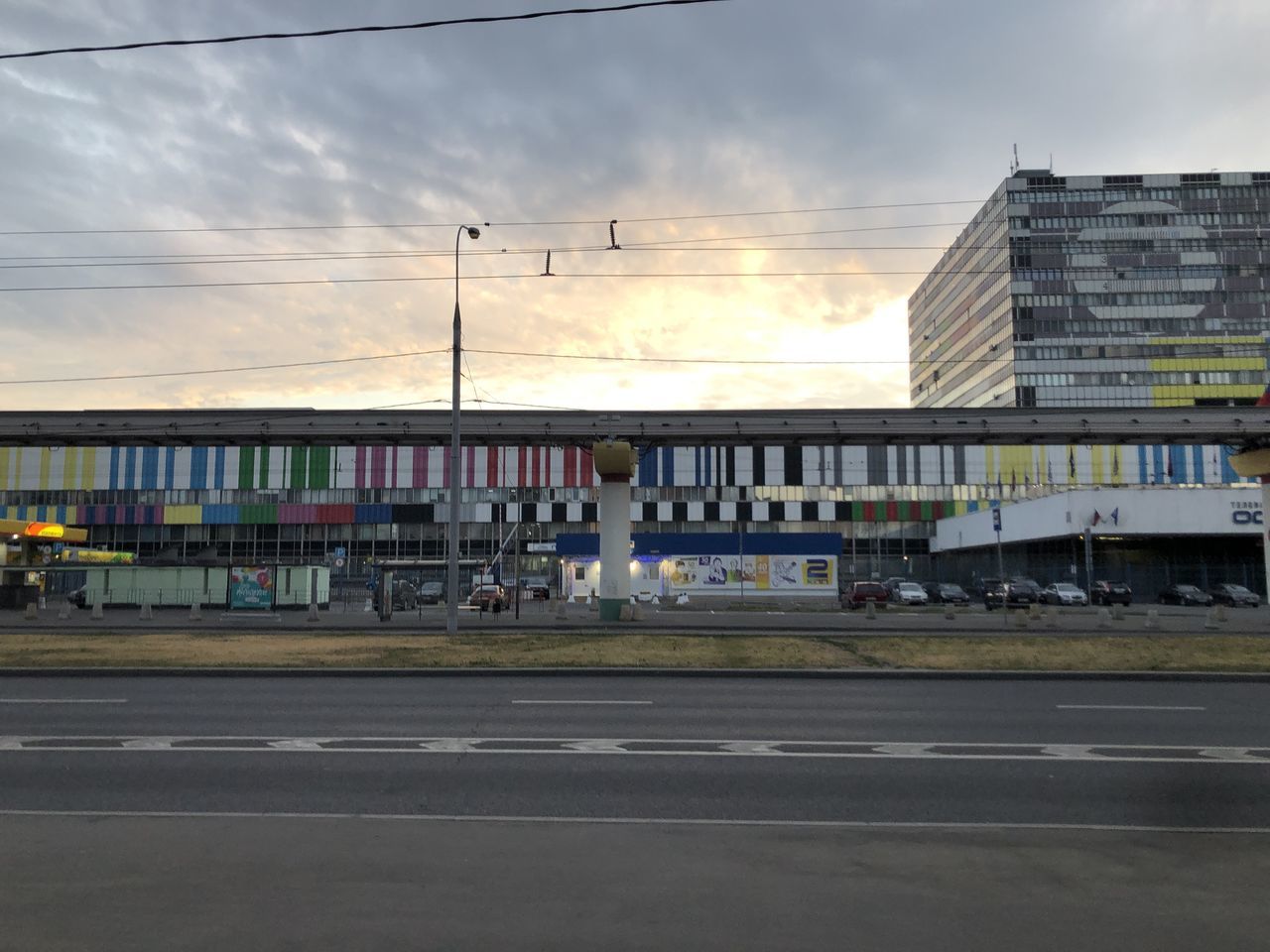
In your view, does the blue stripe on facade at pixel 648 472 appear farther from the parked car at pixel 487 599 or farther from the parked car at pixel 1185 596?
the parked car at pixel 1185 596

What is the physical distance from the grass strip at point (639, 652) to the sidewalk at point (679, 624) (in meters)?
3.57

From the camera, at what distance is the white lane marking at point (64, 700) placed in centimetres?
1452

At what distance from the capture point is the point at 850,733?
1204cm

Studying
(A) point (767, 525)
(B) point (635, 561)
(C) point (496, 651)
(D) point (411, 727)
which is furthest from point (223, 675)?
(A) point (767, 525)

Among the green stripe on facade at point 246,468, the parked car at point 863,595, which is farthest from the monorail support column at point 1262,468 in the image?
the green stripe on facade at point 246,468

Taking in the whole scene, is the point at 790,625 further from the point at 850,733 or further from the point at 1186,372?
the point at 1186,372

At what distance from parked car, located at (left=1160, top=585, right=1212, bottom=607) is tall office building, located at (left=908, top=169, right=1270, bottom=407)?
7872cm

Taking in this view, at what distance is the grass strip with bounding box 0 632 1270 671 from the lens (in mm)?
19016

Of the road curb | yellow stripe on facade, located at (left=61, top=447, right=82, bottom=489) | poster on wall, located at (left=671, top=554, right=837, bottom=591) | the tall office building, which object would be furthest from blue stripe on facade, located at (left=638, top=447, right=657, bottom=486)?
the road curb

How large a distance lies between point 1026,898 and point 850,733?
20.4 ft

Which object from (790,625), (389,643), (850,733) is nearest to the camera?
(850,733)

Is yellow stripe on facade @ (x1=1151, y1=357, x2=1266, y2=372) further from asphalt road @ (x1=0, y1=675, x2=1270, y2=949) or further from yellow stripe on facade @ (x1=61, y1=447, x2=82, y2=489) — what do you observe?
asphalt road @ (x1=0, y1=675, x2=1270, y2=949)

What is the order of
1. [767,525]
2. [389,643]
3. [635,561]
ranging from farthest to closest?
[767,525], [635,561], [389,643]

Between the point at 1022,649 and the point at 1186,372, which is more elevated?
the point at 1186,372
